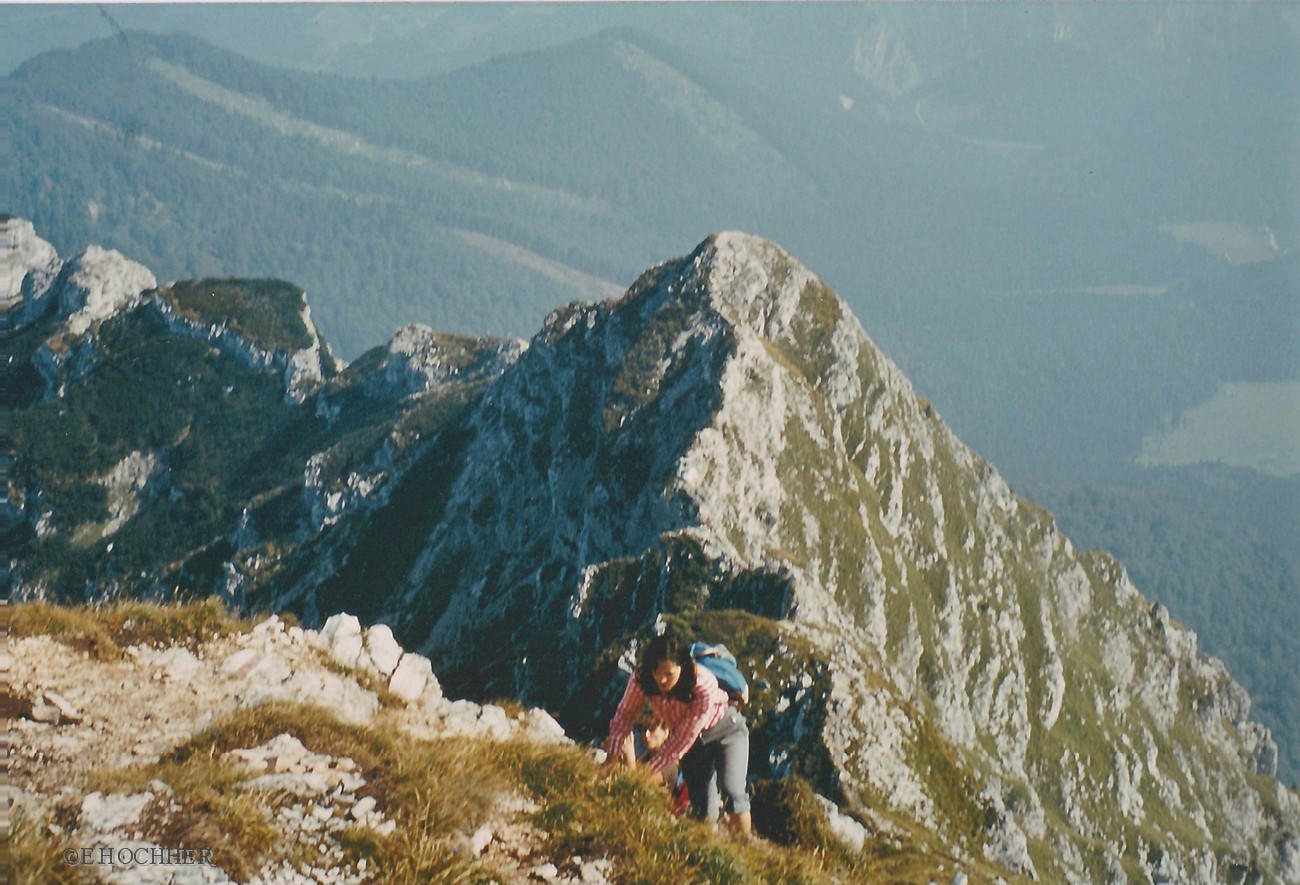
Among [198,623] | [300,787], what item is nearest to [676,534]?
[198,623]

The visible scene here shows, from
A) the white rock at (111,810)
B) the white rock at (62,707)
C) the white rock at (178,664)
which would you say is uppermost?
the white rock at (111,810)

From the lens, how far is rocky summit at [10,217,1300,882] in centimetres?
6562

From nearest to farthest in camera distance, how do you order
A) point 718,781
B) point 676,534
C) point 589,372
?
point 718,781, point 676,534, point 589,372

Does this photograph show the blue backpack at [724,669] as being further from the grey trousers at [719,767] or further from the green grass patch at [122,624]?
the green grass patch at [122,624]

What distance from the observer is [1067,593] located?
178 metres

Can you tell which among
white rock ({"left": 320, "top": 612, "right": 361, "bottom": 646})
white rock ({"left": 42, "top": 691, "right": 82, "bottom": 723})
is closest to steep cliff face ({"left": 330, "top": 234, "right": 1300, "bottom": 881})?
white rock ({"left": 320, "top": 612, "right": 361, "bottom": 646})

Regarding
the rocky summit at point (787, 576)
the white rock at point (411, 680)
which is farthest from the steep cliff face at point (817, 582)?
the white rock at point (411, 680)

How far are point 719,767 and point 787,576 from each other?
64.4m

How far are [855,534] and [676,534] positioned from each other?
37.2 meters

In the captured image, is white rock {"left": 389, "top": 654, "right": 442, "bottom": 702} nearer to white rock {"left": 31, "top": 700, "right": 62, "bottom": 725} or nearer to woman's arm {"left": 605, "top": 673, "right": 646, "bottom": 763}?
woman's arm {"left": 605, "top": 673, "right": 646, "bottom": 763}

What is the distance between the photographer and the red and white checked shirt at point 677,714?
50.2 ft

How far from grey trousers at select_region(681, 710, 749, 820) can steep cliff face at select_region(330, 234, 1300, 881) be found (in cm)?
4066

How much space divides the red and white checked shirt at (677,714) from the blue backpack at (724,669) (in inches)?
6.6

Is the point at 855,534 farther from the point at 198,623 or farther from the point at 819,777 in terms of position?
the point at 198,623
